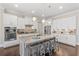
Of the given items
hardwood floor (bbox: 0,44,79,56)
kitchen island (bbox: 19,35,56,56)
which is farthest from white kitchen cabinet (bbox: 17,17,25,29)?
hardwood floor (bbox: 0,44,79,56)

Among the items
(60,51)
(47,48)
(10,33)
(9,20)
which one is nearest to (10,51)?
(10,33)

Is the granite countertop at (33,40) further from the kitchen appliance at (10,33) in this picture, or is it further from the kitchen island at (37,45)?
the kitchen appliance at (10,33)

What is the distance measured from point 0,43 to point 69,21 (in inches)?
56.4

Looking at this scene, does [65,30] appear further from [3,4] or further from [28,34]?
[3,4]

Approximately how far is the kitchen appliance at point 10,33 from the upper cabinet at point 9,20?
3.1 inches

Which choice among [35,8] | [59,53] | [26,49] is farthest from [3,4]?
[59,53]

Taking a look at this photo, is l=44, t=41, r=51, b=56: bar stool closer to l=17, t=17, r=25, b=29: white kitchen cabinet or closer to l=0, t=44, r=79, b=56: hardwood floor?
l=0, t=44, r=79, b=56: hardwood floor

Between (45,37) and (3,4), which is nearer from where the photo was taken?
(3,4)

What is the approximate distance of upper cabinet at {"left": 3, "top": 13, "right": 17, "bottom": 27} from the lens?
182 cm

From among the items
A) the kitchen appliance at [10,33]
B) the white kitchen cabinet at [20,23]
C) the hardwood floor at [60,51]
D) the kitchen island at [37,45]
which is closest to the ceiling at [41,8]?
the white kitchen cabinet at [20,23]

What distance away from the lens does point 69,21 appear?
188 centimetres

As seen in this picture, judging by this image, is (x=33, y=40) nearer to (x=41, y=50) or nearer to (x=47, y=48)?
(x=41, y=50)

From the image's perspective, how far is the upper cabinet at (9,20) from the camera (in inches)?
71.6

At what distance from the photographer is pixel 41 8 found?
6.22 feet
